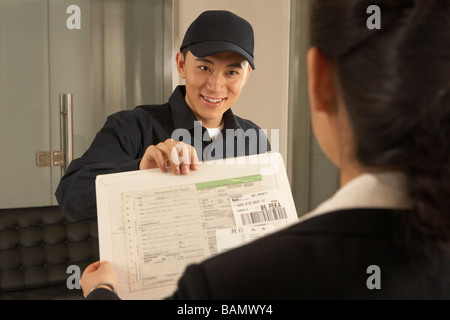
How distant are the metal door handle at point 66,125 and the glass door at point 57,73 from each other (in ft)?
0.04

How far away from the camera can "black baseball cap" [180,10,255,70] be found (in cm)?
139

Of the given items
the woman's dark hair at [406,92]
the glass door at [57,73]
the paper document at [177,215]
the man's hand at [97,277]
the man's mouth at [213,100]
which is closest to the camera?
the woman's dark hair at [406,92]

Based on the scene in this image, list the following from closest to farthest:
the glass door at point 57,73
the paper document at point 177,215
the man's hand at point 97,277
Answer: the man's hand at point 97,277 < the paper document at point 177,215 < the glass door at point 57,73

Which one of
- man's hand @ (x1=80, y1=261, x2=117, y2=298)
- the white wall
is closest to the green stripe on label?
man's hand @ (x1=80, y1=261, x2=117, y2=298)

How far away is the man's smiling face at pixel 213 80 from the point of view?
146cm

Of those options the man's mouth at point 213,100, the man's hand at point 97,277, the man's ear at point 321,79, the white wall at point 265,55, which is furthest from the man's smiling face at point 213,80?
the white wall at point 265,55

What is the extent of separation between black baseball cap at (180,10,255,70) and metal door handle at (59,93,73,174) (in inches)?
65.3

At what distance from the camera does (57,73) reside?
2881 millimetres

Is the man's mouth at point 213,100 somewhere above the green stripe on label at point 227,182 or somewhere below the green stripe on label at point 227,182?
above

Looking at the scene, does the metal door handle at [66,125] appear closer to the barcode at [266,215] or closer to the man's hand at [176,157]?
the man's hand at [176,157]

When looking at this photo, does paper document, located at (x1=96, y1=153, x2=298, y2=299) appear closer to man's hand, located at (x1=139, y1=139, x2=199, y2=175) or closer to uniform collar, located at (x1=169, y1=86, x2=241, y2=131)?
man's hand, located at (x1=139, y1=139, x2=199, y2=175)

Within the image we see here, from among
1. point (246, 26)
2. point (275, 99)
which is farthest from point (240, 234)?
point (275, 99)

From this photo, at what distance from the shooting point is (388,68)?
0.44m

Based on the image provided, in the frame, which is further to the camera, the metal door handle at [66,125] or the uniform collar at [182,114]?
the metal door handle at [66,125]
